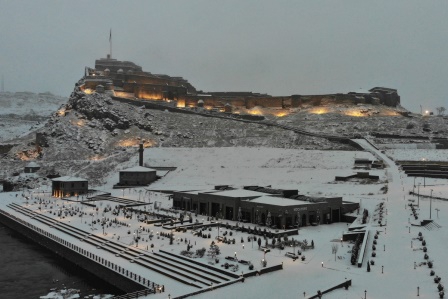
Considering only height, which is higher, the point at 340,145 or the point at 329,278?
the point at 340,145

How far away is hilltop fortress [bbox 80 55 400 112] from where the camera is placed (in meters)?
123

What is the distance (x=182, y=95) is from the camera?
420ft

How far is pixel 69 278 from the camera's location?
114 ft

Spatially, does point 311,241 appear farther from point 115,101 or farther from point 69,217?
point 115,101

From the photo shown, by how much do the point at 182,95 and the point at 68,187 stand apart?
61.7 m

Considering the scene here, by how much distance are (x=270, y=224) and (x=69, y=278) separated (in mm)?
19812

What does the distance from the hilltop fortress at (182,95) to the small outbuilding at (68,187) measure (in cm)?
4880

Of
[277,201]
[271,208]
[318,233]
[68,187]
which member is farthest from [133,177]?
[318,233]

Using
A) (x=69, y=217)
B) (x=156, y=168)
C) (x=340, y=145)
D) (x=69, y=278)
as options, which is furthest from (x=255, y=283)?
(x=340, y=145)

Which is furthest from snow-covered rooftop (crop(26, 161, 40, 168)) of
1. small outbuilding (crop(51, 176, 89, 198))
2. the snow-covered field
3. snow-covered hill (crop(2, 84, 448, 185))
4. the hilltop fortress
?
the hilltop fortress

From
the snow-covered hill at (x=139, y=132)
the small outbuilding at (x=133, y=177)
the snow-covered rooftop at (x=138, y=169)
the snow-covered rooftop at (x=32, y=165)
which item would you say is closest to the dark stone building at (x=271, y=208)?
the small outbuilding at (x=133, y=177)

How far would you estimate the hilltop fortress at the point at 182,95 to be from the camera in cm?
12275

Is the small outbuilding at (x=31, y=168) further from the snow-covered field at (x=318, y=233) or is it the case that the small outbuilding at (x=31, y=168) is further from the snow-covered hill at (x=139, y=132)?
the snow-covered field at (x=318, y=233)

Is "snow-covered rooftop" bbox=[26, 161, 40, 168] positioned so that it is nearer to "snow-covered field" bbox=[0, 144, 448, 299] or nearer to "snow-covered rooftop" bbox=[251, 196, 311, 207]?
"snow-covered field" bbox=[0, 144, 448, 299]
